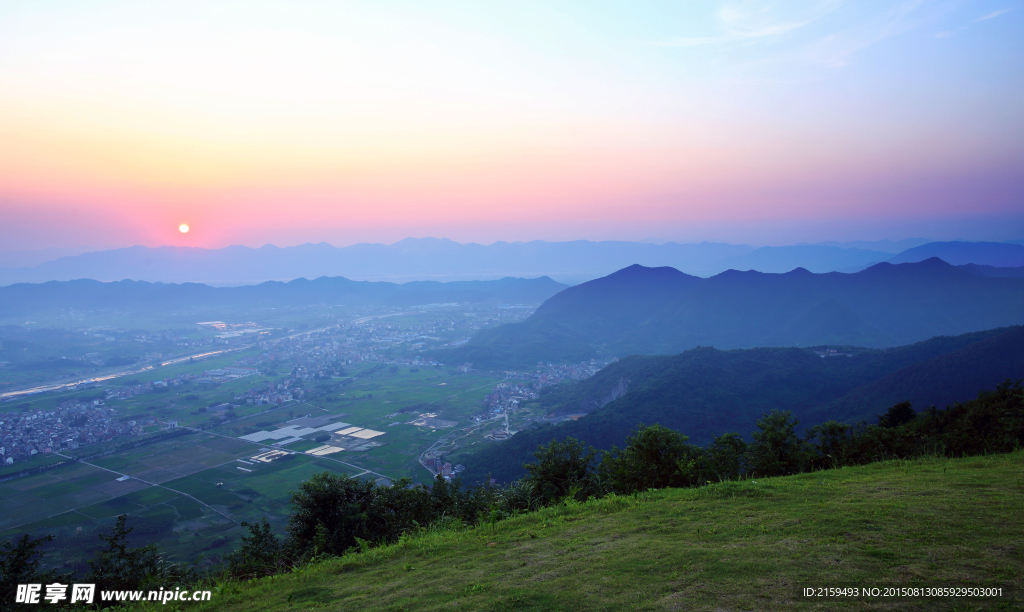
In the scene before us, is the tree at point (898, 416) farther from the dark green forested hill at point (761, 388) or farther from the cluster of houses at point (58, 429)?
the cluster of houses at point (58, 429)

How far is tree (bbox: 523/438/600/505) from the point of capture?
16.4 meters

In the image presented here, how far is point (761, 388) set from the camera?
6362cm

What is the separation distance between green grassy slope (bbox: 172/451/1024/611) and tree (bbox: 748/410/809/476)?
365 cm

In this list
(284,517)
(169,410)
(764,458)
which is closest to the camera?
(764,458)

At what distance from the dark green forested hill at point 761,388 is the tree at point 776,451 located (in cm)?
2769

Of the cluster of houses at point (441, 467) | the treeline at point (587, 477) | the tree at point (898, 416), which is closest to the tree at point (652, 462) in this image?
the treeline at point (587, 477)

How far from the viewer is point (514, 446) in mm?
52719

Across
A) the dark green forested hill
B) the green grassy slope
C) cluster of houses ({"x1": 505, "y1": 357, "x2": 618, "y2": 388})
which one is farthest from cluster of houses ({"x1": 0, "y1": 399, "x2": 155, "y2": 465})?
the green grassy slope

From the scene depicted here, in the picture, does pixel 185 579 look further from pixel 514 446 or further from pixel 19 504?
pixel 19 504

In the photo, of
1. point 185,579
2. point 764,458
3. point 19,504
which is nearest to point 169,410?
point 19,504

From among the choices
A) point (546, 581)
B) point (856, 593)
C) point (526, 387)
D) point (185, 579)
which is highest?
point (856, 593)

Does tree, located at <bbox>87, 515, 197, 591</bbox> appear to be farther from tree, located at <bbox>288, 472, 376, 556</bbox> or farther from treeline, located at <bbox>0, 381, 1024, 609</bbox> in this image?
tree, located at <bbox>288, 472, 376, 556</bbox>

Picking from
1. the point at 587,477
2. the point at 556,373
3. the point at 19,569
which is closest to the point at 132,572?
the point at 19,569

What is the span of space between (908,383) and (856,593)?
6132cm
